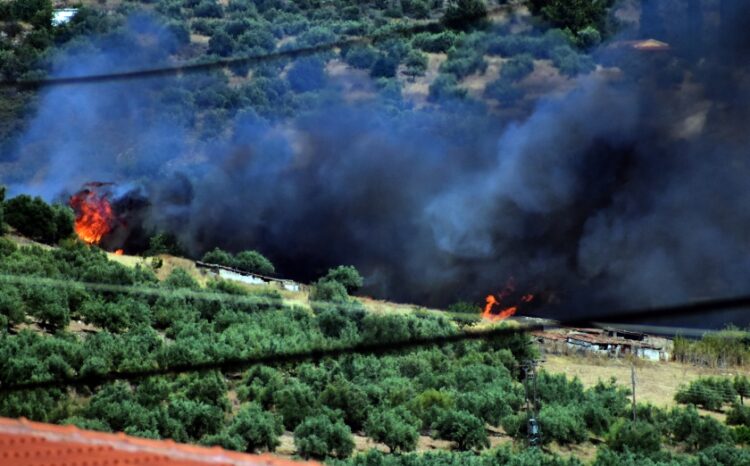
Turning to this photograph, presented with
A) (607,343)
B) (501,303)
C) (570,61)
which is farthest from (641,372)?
(570,61)

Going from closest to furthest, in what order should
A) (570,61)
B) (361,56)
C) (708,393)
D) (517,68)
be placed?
(708,393) → (570,61) → (517,68) → (361,56)

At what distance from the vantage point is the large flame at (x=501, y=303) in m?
58.7

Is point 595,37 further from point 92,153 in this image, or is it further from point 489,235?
point 92,153

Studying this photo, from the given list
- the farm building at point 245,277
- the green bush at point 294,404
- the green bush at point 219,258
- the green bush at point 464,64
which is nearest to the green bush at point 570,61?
the green bush at point 464,64

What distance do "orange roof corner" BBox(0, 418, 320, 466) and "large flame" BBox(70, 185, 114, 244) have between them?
51.9 meters

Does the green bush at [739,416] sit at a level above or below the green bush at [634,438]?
below

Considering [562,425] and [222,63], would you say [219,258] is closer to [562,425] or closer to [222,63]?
[562,425]

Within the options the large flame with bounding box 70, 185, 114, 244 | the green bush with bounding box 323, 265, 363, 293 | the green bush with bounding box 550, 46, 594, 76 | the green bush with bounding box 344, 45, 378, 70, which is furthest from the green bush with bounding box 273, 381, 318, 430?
the green bush with bounding box 344, 45, 378, 70

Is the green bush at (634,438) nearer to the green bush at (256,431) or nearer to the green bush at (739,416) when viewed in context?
the green bush at (739,416)

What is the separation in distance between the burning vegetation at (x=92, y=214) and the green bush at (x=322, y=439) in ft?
86.8

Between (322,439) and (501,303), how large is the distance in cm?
2375

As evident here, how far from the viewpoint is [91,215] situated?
66250mm

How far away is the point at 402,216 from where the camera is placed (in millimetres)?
66125

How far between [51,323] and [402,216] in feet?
71.6
